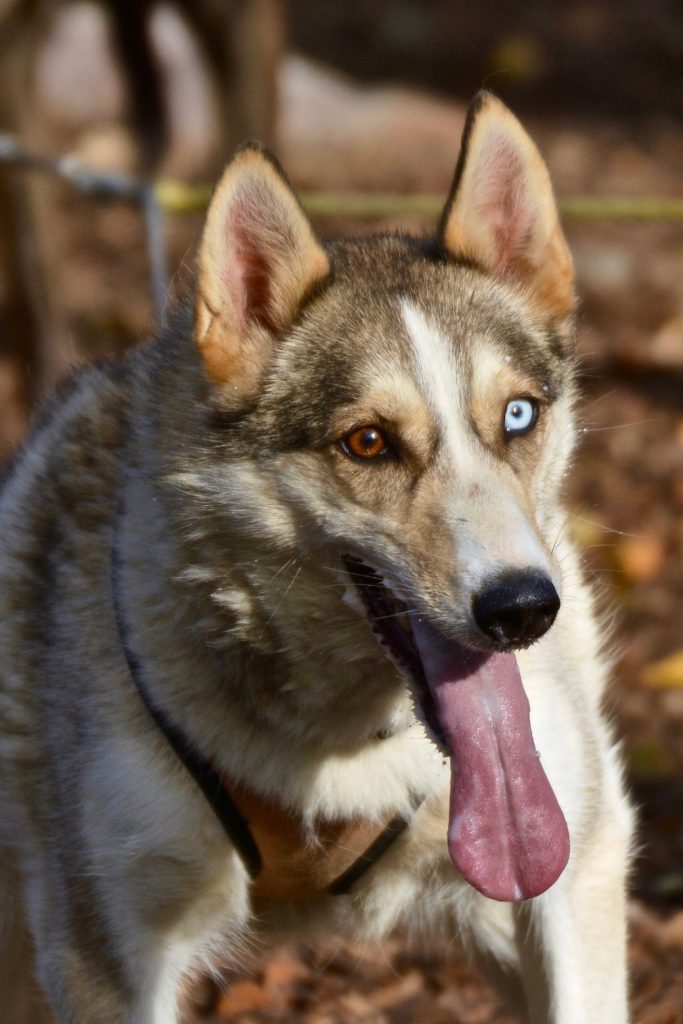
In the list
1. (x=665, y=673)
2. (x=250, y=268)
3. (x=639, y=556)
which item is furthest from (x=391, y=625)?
(x=639, y=556)

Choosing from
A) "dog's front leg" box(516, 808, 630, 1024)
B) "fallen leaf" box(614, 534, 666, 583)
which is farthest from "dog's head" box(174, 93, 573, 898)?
"fallen leaf" box(614, 534, 666, 583)

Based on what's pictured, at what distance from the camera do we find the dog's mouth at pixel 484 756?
2723mm

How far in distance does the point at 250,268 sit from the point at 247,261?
0.02 meters

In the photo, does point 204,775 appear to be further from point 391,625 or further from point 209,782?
point 391,625

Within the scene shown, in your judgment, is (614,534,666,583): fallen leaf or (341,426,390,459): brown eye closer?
(341,426,390,459): brown eye

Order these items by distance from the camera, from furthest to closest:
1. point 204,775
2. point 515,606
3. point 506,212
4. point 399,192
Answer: point 399,192 → point 506,212 → point 204,775 → point 515,606

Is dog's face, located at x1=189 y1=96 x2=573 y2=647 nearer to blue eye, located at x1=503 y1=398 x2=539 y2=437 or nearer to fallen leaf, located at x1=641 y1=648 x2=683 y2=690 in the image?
blue eye, located at x1=503 y1=398 x2=539 y2=437

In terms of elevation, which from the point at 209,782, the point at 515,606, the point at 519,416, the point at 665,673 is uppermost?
the point at 519,416

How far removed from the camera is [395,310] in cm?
294

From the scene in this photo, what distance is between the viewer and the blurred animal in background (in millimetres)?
6891

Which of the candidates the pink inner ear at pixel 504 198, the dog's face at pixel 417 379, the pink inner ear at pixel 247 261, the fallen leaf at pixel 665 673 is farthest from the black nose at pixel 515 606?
the fallen leaf at pixel 665 673

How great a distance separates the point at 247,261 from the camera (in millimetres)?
2984

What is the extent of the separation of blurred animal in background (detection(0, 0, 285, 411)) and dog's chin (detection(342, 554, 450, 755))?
184cm

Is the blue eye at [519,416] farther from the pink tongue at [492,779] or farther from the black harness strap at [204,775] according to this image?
the black harness strap at [204,775]
